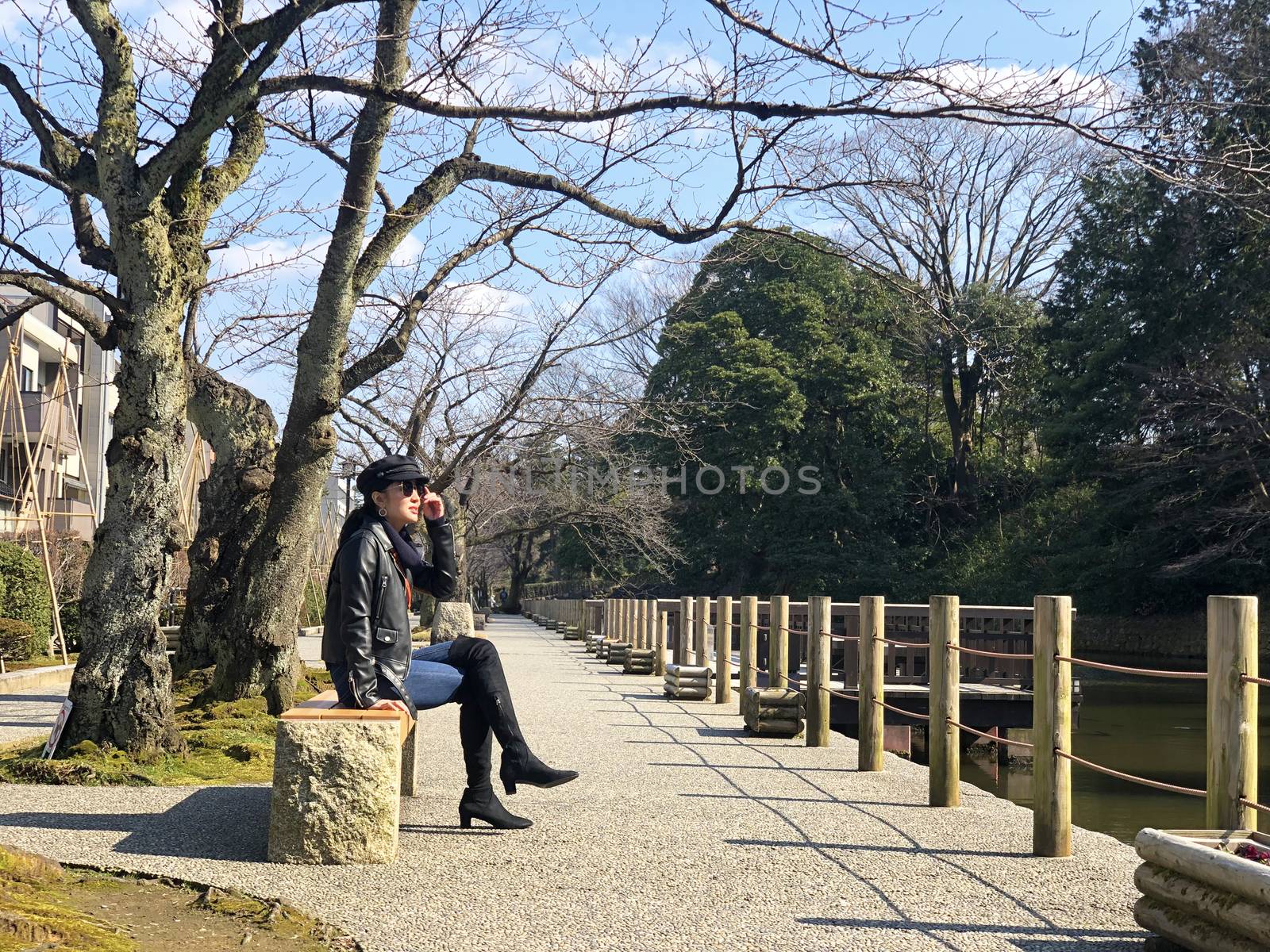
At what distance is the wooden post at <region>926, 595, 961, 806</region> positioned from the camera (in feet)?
25.3

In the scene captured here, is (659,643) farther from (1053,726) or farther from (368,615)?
(368,615)

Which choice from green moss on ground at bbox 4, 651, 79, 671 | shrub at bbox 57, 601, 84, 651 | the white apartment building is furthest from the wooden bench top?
the white apartment building

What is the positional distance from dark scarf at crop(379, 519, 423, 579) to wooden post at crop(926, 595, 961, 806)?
10.4 feet

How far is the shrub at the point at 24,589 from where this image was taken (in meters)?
17.5

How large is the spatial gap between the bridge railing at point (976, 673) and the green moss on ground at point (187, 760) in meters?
4.13

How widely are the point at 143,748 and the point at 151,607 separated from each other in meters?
0.87

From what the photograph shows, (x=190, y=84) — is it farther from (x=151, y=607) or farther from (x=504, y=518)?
(x=504, y=518)

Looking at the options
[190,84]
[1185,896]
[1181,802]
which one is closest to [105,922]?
[1185,896]

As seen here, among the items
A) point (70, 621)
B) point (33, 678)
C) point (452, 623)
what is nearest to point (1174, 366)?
point (452, 623)

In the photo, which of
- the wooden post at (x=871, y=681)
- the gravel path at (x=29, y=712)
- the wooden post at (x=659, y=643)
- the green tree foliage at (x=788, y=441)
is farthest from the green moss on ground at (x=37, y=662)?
the green tree foliage at (x=788, y=441)

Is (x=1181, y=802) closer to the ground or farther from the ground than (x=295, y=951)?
closer to the ground

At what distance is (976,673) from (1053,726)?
11.7m

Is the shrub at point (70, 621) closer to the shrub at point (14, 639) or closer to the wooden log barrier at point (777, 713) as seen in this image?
the shrub at point (14, 639)

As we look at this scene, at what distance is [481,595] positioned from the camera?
8919 cm
